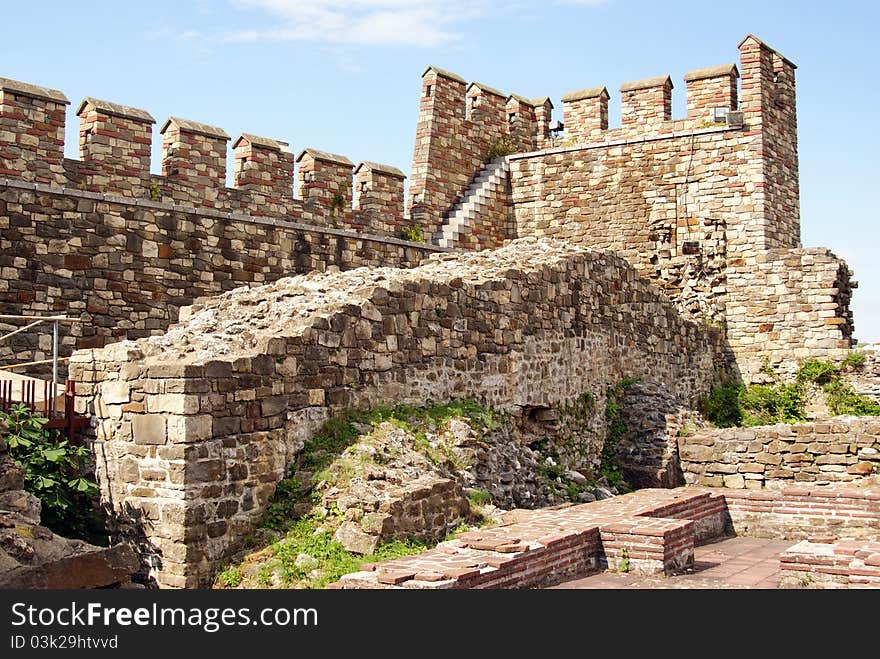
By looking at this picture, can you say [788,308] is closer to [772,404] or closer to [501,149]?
[772,404]

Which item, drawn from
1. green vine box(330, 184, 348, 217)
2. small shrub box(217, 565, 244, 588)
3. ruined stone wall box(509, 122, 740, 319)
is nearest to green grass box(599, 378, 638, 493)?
ruined stone wall box(509, 122, 740, 319)

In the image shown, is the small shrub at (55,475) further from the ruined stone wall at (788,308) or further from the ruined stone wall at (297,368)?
the ruined stone wall at (788,308)

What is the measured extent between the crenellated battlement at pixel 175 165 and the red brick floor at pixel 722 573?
778 centimetres

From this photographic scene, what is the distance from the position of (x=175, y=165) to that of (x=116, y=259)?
5.48ft

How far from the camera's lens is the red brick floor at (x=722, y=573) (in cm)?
884

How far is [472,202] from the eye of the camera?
19484 millimetres

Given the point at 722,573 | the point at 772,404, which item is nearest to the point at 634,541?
the point at 722,573

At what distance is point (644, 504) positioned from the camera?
11016mm

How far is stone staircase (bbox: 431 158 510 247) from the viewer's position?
18.7 metres

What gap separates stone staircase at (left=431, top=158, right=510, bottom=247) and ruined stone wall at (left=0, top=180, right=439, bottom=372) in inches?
152

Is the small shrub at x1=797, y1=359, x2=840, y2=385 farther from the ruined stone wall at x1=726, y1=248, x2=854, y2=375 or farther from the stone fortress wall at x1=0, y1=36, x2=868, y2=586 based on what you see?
the stone fortress wall at x1=0, y1=36, x2=868, y2=586

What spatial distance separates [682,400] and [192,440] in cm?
1066

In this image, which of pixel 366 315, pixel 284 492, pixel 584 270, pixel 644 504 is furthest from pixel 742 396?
pixel 284 492

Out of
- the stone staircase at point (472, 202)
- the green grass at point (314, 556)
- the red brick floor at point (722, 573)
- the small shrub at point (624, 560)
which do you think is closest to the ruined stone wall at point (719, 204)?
the stone staircase at point (472, 202)
